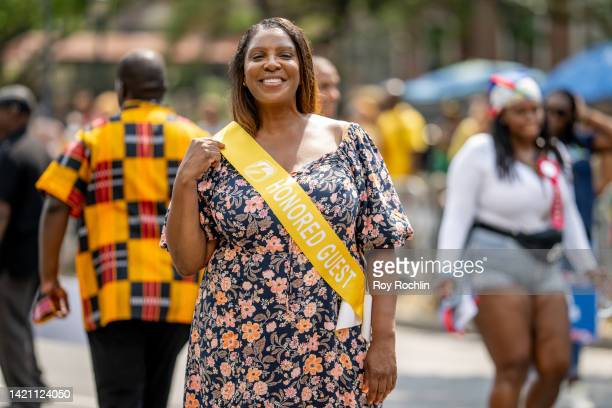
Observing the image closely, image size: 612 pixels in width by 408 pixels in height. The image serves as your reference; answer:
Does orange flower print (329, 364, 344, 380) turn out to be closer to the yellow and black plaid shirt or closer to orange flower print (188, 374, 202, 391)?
orange flower print (188, 374, 202, 391)

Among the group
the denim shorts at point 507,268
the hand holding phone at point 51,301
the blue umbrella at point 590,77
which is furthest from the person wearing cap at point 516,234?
the blue umbrella at point 590,77

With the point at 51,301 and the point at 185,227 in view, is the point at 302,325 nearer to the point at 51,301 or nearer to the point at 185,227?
the point at 185,227

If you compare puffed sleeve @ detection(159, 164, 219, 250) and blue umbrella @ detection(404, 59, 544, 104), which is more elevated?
blue umbrella @ detection(404, 59, 544, 104)

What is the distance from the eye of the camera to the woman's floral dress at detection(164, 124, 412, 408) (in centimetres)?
431

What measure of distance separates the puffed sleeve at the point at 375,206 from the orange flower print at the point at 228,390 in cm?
60

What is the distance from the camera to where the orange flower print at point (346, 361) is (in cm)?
434

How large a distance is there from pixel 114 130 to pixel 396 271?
198cm

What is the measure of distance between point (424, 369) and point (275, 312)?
6.61 m

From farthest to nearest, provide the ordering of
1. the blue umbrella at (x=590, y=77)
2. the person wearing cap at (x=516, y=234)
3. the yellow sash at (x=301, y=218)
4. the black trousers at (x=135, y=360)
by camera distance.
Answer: the blue umbrella at (x=590, y=77) < the person wearing cap at (x=516, y=234) < the black trousers at (x=135, y=360) < the yellow sash at (x=301, y=218)

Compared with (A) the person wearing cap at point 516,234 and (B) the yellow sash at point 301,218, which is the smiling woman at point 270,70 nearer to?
(B) the yellow sash at point 301,218

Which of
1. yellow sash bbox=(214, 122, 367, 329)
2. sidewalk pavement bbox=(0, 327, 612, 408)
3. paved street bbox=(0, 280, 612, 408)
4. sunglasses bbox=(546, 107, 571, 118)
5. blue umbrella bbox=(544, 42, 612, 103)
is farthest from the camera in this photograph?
blue umbrella bbox=(544, 42, 612, 103)

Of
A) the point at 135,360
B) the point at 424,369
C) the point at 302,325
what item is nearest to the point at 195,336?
the point at 302,325

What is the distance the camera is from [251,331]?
14.2 feet

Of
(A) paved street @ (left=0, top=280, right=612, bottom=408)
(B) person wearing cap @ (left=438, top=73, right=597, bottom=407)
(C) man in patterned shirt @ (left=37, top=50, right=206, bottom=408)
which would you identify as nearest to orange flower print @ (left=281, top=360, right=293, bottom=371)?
(C) man in patterned shirt @ (left=37, top=50, right=206, bottom=408)
